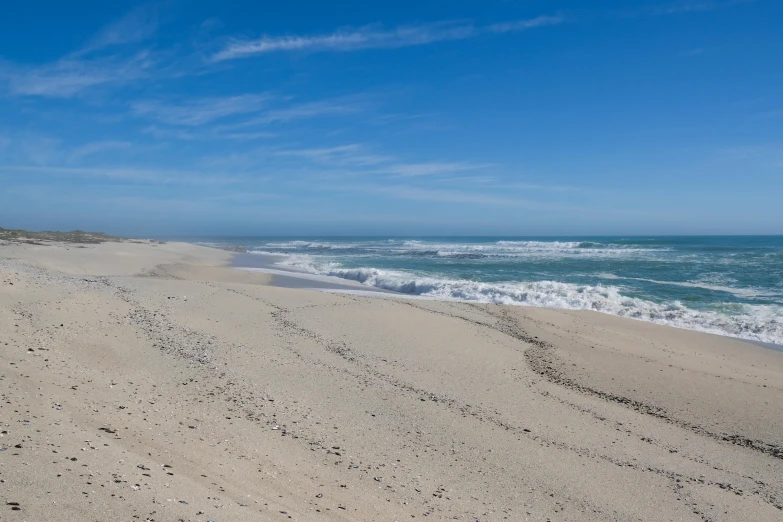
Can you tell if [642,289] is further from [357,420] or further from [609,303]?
[357,420]

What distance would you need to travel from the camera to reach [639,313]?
14.8 metres

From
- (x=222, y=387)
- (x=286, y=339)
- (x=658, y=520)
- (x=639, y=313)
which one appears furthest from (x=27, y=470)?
(x=639, y=313)

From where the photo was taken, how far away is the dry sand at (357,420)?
374 centimetres

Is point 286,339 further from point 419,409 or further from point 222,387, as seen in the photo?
point 419,409

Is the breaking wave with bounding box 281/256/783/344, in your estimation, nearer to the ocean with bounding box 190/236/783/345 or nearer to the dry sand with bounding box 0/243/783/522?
the ocean with bounding box 190/236/783/345

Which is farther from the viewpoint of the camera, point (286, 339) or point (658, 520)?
point (286, 339)

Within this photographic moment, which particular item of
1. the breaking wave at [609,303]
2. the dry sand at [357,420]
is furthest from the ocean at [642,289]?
the dry sand at [357,420]

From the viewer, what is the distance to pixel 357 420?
5773 mm

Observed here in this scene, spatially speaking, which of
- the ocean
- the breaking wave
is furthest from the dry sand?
the ocean

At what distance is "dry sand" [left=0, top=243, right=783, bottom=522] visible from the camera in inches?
147

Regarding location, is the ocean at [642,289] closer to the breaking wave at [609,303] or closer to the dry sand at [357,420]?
the breaking wave at [609,303]

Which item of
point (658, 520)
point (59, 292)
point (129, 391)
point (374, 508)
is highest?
point (59, 292)

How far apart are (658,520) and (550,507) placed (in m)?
0.95

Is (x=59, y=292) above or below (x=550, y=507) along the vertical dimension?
above
